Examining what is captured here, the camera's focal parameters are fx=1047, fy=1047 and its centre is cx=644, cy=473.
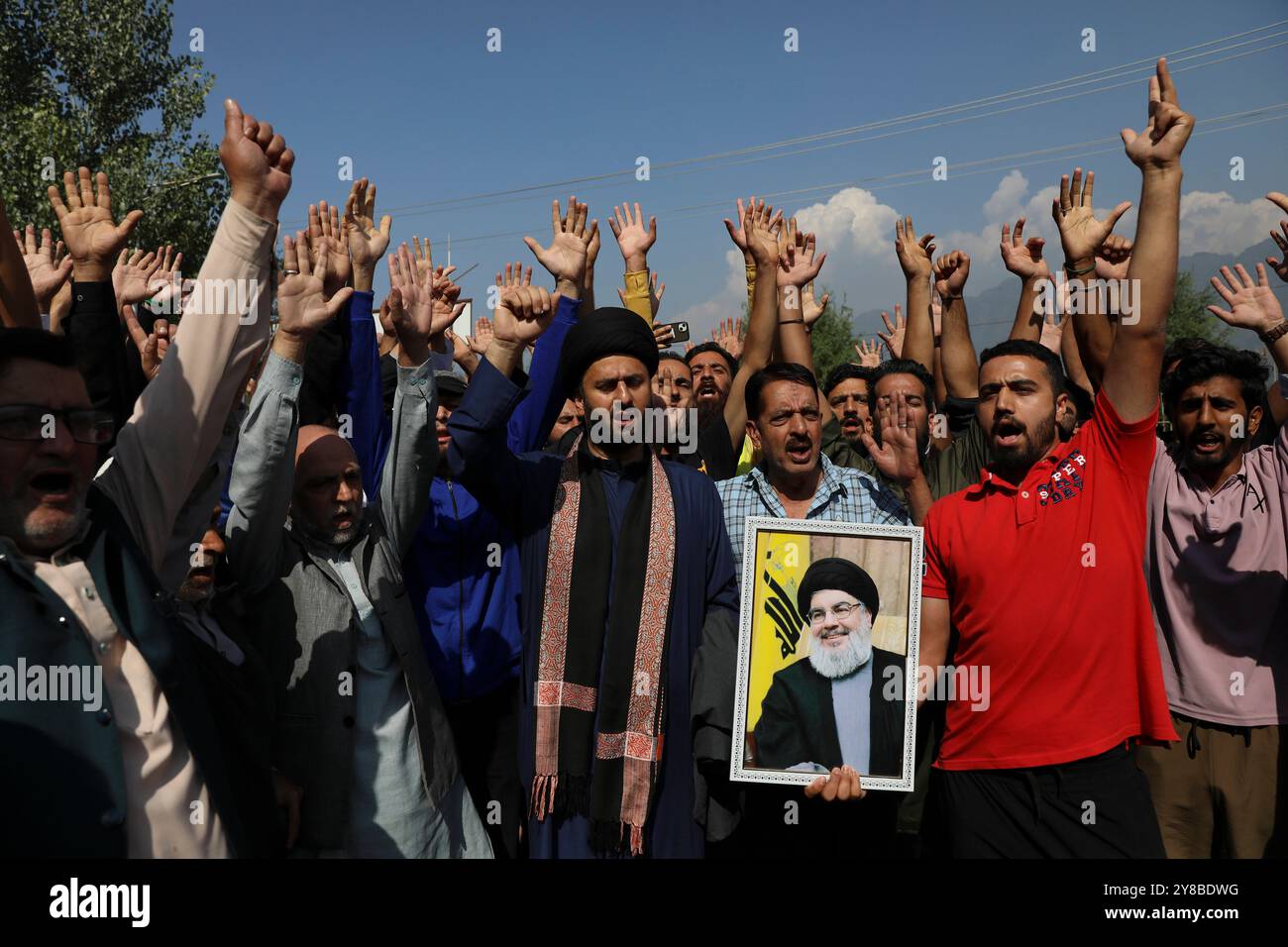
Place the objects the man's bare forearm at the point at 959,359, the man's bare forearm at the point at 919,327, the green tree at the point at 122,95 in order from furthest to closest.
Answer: the green tree at the point at 122,95 → the man's bare forearm at the point at 919,327 → the man's bare forearm at the point at 959,359

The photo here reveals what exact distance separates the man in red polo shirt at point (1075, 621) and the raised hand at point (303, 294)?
2.33 metres

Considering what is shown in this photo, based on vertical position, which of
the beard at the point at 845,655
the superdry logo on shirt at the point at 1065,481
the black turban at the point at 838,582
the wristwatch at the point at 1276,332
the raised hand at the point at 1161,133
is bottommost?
the beard at the point at 845,655

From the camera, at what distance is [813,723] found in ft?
11.7

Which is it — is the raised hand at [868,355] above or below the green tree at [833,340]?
below

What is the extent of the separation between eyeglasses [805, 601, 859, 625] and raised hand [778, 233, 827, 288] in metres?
2.62

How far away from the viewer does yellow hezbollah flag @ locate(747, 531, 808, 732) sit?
3.58m

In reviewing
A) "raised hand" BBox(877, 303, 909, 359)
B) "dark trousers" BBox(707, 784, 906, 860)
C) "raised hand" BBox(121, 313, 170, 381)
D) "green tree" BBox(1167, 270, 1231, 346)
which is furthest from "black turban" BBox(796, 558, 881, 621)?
"green tree" BBox(1167, 270, 1231, 346)

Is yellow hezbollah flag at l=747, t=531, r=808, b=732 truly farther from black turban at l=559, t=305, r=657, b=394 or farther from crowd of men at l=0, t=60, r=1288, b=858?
black turban at l=559, t=305, r=657, b=394

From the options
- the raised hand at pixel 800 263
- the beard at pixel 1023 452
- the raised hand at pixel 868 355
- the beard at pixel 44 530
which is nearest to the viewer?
the beard at pixel 44 530

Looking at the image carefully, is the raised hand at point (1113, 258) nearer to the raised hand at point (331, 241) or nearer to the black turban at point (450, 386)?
the black turban at point (450, 386)

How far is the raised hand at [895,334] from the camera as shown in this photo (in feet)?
25.5

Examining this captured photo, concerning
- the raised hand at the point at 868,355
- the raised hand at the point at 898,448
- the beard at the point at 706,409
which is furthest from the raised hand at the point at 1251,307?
the raised hand at the point at 868,355

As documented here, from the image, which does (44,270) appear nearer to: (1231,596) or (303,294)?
(303,294)
